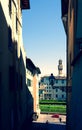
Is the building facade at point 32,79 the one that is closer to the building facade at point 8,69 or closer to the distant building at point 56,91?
the building facade at point 8,69

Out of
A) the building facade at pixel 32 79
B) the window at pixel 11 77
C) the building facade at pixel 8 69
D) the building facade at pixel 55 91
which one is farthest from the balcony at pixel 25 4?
the building facade at pixel 55 91

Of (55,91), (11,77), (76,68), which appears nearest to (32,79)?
(11,77)

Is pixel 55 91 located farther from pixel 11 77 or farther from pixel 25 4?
pixel 11 77

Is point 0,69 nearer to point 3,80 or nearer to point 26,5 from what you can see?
point 3,80

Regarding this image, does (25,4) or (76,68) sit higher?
(25,4)

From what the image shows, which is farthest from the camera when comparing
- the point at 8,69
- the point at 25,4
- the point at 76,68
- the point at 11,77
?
the point at 25,4

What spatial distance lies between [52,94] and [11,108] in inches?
3605

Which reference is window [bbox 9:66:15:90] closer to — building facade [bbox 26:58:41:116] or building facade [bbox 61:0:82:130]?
building facade [bbox 61:0:82:130]

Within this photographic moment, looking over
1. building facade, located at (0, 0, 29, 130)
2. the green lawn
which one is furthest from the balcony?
the green lawn

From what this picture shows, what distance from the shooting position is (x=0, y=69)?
20.3m

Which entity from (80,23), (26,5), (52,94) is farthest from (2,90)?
(52,94)

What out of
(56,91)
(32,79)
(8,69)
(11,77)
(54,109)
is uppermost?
(8,69)

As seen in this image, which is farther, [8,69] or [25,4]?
[25,4]

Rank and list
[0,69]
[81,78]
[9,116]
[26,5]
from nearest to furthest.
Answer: [81,78], [0,69], [9,116], [26,5]
